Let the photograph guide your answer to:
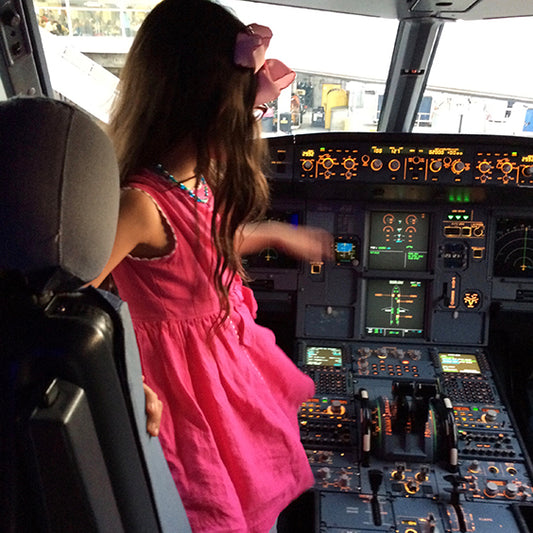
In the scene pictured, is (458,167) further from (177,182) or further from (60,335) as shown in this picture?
(60,335)

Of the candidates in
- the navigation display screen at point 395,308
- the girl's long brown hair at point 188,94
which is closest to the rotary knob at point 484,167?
the navigation display screen at point 395,308

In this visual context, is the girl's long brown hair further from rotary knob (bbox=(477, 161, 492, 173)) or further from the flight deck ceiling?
rotary knob (bbox=(477, 161, 492, 173))

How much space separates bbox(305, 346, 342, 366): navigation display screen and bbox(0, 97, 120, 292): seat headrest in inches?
84.0

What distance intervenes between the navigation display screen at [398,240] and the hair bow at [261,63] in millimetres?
1589

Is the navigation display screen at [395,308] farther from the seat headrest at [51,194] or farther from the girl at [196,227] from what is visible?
the seat headrest at [51,194]

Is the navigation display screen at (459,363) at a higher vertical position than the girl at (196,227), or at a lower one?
lower

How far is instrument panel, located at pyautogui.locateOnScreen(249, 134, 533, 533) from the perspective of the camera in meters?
1.98

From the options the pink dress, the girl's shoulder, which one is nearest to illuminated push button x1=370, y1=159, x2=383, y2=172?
the pink dress

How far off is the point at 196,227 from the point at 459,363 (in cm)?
191

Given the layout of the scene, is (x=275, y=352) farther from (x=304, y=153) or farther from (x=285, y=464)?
(x=304, y=153)

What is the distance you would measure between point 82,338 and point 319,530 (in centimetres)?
152

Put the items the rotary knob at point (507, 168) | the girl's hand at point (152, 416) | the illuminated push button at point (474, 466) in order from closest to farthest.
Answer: the girl's hand at point (152, 416)
the illuminated push button at point (474, 466)
the rotary knob at point (507, 168)

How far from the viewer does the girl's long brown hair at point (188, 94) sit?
1034 mm

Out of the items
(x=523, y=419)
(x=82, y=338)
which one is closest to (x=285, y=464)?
(x=82, y=338)
